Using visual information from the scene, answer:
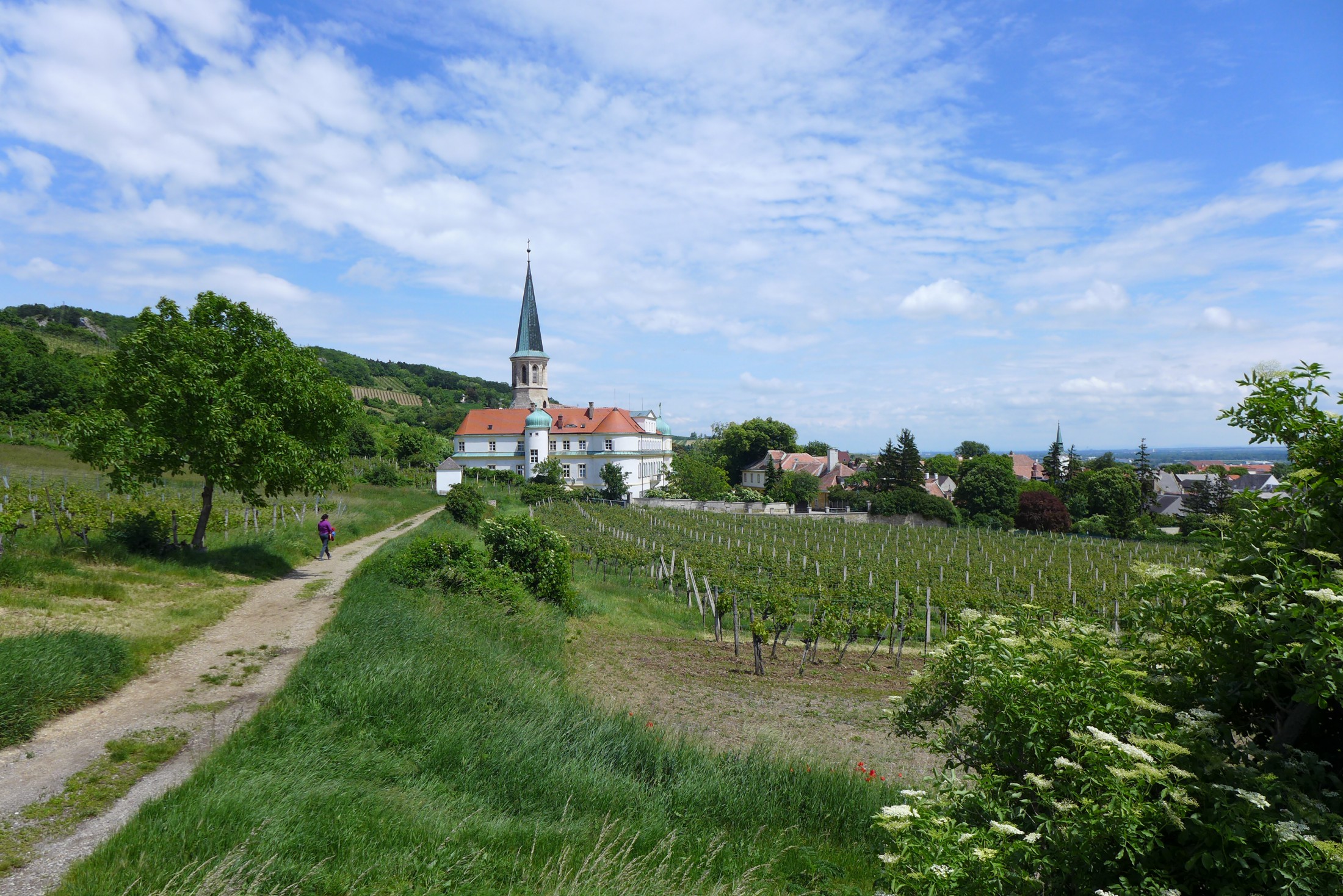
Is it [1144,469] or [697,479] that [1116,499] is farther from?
[697,479]

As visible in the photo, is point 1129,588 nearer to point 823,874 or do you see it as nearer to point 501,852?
point 823,874

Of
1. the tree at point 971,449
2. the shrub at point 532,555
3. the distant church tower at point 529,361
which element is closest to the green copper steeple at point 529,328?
the distant church tower at point 529,361

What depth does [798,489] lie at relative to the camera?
70250 millimetres

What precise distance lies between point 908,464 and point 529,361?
43.3m

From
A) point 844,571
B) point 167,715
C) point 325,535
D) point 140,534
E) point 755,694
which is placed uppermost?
point 140,534

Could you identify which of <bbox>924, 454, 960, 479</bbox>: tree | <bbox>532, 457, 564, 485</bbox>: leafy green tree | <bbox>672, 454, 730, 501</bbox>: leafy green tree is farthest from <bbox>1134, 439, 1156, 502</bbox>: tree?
<bbox>532, 457, 564, 485</bbox>: leafy green tree

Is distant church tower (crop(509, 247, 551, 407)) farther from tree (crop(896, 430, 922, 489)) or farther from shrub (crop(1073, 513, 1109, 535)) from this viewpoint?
shrub (crop(1073, 513, 1109, 535))

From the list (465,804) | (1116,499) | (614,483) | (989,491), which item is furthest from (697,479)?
(465,804)

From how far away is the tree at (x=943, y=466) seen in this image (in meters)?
98.5

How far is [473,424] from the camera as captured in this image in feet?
239

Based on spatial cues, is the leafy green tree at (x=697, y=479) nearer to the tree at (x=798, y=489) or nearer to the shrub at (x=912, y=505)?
the tree at (x=798, y=489)

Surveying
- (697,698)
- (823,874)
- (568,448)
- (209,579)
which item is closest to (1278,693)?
(823,874)

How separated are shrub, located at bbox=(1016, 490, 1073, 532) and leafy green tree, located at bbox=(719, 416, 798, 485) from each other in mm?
34015

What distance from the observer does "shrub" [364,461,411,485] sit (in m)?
54.1
